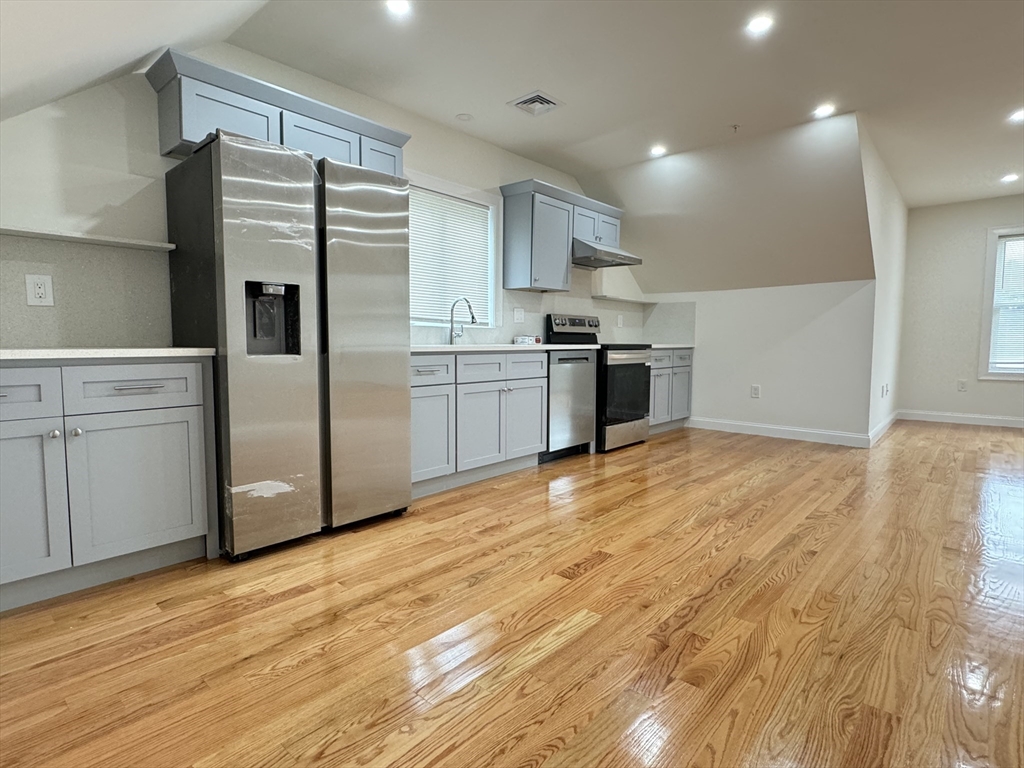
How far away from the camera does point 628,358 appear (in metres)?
4.65

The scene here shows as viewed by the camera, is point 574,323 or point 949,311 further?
point 949,311

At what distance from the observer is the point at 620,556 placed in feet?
7.61

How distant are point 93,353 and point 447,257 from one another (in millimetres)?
2504

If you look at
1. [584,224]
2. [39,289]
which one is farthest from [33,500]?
[584,224]

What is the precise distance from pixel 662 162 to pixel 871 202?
1711 mm

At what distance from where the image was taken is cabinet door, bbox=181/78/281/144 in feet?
7.73

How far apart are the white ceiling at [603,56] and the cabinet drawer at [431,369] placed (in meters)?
1.64

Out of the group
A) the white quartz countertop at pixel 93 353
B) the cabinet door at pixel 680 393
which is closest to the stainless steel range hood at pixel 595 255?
the cabinet door at pixel 680 393

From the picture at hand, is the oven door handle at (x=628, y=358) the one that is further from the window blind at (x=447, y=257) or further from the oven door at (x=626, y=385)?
the window blind at (x=447, y=257)

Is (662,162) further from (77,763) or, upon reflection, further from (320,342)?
(77,763)

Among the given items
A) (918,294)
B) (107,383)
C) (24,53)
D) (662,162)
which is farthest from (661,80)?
(918,294)

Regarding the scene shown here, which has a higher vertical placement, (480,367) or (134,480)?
(480,367)

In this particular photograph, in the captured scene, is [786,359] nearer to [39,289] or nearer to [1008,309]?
[1008,309]

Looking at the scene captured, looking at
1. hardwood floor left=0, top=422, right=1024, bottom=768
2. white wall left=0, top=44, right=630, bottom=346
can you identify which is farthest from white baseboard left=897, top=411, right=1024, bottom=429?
white wall left=0, top=44, right=630, bottom=346
